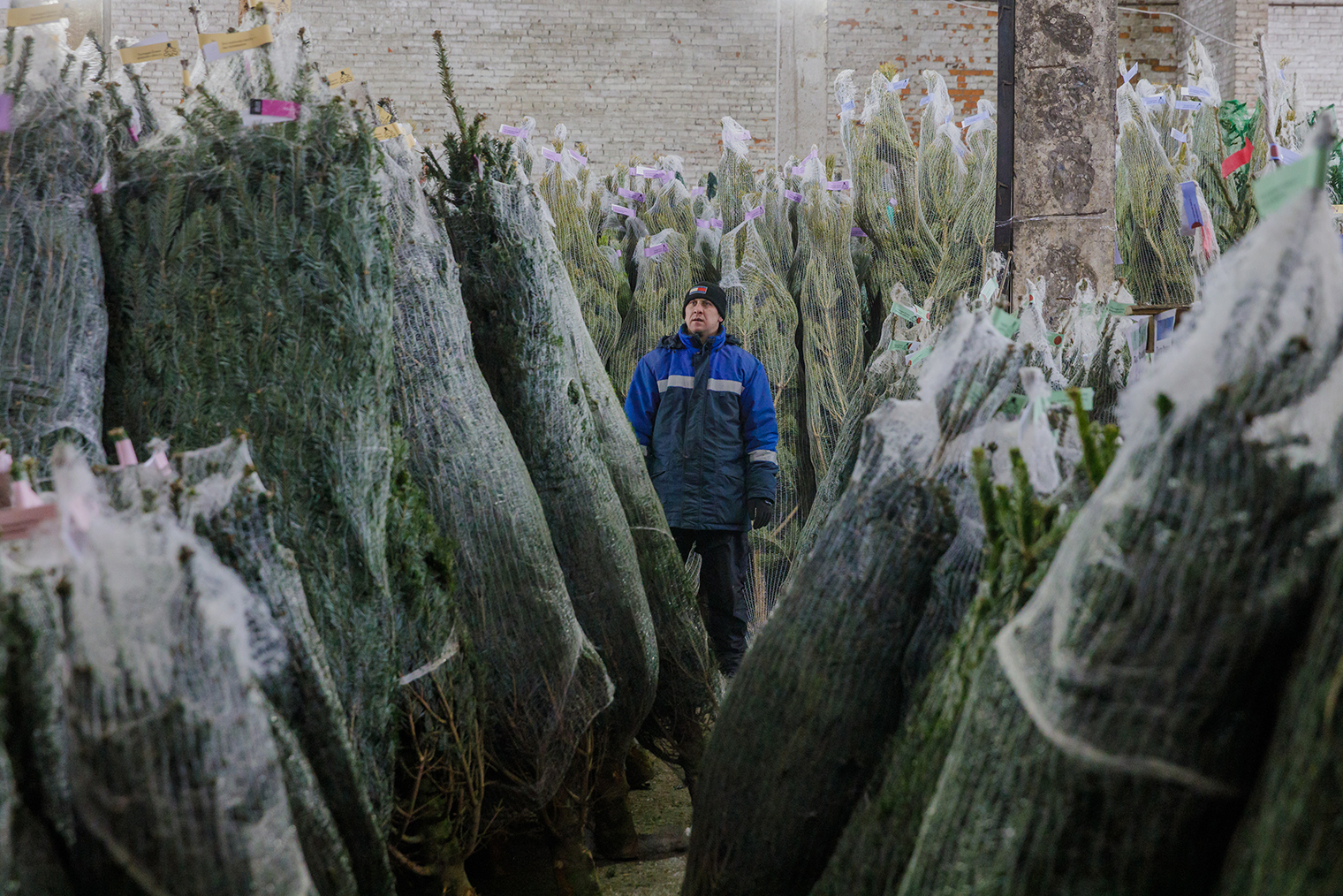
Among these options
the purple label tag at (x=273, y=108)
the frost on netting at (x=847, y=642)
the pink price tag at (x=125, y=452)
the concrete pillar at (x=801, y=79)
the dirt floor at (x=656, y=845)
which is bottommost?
the dirt floor at (x=656, y=845)

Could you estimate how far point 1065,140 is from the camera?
3900 mm

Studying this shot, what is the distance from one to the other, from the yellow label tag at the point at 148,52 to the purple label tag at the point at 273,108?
426 mm

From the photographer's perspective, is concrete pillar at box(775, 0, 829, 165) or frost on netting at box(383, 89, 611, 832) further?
concrete pillar at box(775, 0, 829, 165)

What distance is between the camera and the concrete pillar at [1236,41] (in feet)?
36.1

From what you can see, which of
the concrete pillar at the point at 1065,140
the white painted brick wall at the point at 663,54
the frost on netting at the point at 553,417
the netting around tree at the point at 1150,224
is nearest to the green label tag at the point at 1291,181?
the frost on netting at the point at 553,417

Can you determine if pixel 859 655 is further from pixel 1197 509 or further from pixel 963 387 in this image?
pixel 1197 509

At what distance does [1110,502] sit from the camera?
3.28ft

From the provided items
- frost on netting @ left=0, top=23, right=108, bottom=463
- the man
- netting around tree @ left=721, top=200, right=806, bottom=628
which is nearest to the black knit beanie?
the man

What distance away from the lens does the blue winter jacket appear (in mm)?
4555

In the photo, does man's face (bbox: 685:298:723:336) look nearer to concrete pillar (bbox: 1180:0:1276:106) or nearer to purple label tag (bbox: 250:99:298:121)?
purple label tag (bbox: 250:99:298:121)

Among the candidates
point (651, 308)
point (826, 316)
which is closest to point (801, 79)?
point (651, 308)

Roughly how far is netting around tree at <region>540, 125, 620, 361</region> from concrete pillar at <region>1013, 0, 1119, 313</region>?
2523mm

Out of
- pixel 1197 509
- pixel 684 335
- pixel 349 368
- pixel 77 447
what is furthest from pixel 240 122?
pixel 684 335

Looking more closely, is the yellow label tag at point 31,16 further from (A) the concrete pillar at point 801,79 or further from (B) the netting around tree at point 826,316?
(A) the concrete pillar at point 801,79
